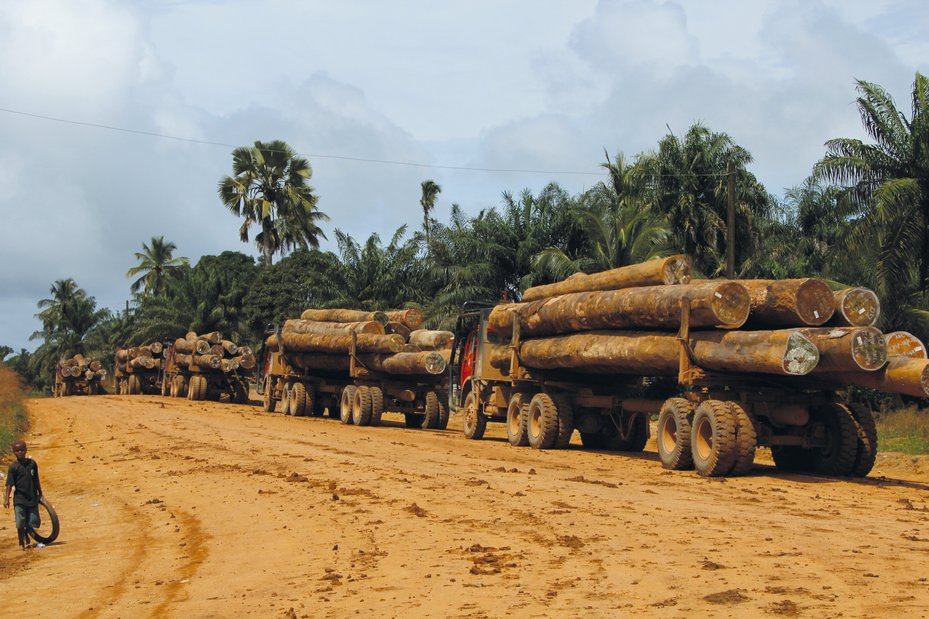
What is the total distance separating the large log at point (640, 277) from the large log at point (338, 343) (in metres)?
7.32

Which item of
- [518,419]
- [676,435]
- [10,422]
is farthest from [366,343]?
[676,435]

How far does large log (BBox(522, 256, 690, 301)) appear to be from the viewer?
1648 cm

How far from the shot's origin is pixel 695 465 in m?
15.4

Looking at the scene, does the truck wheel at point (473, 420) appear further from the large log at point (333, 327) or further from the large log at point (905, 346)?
the large log at point (905, 346)

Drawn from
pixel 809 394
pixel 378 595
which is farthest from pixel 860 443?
pixel 378 595

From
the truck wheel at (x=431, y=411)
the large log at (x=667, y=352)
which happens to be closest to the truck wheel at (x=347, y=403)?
the truck wheel at (x=431, y=411)

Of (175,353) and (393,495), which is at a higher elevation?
(175,353)

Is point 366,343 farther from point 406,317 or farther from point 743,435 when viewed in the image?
point 743,435

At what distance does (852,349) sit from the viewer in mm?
13258

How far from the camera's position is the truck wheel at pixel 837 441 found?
597 inches

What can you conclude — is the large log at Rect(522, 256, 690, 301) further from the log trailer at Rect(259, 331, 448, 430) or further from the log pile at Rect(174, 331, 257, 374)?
the log pile at Rect(174, 331, 257, 374)

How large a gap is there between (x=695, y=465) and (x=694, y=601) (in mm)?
8256

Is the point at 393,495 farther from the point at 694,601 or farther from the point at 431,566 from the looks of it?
the point at 694,601

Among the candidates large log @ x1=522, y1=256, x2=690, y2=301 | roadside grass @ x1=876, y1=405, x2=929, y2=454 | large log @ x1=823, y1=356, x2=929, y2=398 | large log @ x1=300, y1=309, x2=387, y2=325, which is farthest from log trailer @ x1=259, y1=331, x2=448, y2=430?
large log @ x1=823, y1=356, x2=929, y2=398
